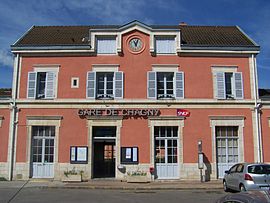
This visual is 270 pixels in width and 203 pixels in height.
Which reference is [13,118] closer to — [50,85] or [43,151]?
[43,151]

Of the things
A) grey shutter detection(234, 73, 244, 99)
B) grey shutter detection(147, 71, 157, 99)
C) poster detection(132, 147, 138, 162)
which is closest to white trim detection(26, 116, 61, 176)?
poster detection(132, 147, 138, 162)

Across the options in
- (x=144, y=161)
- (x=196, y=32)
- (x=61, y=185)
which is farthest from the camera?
(x=196, y=32)

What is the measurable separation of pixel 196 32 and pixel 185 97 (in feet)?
17.3

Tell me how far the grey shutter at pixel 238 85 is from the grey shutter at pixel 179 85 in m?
2.95

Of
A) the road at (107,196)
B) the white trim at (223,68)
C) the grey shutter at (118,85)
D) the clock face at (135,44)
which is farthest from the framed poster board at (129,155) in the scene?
the white trim at (223,68)

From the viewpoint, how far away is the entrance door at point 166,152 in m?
18.8

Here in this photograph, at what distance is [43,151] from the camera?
19062mm

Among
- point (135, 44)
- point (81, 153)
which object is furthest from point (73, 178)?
point (135, 44)

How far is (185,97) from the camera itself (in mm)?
19297

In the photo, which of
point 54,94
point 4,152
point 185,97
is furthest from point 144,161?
point 4,152

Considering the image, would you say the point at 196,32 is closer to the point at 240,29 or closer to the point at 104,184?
the point at 240,29

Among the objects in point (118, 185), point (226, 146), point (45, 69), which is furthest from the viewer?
point (45, 69)

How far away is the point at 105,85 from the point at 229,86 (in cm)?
689

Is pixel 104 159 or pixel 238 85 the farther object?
pixel 104 159
